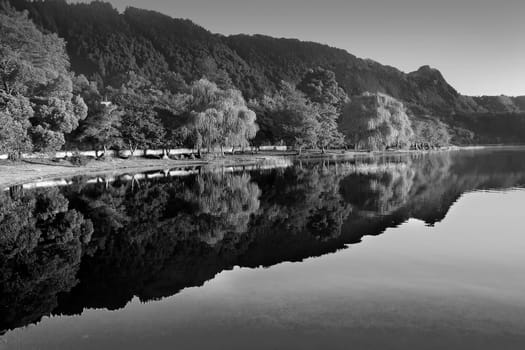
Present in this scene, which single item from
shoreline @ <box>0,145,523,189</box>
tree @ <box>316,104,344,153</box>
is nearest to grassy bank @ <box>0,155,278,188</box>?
shoreline @ <box>0,145,523,189</box>

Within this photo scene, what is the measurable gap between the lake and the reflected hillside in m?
0.09

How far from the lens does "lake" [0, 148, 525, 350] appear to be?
12297 mm

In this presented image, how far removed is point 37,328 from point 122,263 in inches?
258

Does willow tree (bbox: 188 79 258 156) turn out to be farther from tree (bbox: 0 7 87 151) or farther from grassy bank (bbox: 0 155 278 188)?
tree (bbox: 0 7 87 151)

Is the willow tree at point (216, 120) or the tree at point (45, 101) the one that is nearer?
the tree at point (45, 101)

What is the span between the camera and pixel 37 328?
1284 cm

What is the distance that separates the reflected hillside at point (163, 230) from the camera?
16.4 metres

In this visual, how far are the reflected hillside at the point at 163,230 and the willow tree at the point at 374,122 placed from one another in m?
56.2

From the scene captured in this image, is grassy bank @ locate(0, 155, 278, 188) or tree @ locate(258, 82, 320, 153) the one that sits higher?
tree @ locate(258, 82, 320, 153)

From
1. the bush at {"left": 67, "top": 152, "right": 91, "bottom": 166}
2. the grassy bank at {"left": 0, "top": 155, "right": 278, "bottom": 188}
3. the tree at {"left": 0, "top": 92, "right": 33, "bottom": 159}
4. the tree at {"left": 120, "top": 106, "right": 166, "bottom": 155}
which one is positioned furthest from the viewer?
the tree at {"left": 120, "top": 106, "right": 166, "bottom": 155}

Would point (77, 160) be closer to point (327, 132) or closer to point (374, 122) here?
point (327, 132)

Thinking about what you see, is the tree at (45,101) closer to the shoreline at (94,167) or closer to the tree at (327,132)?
the shoreline at (94,167)

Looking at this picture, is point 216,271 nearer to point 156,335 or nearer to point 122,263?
point 122,263

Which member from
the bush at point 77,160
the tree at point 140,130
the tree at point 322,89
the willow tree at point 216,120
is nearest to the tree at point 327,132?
the willow tree at point 216,120
